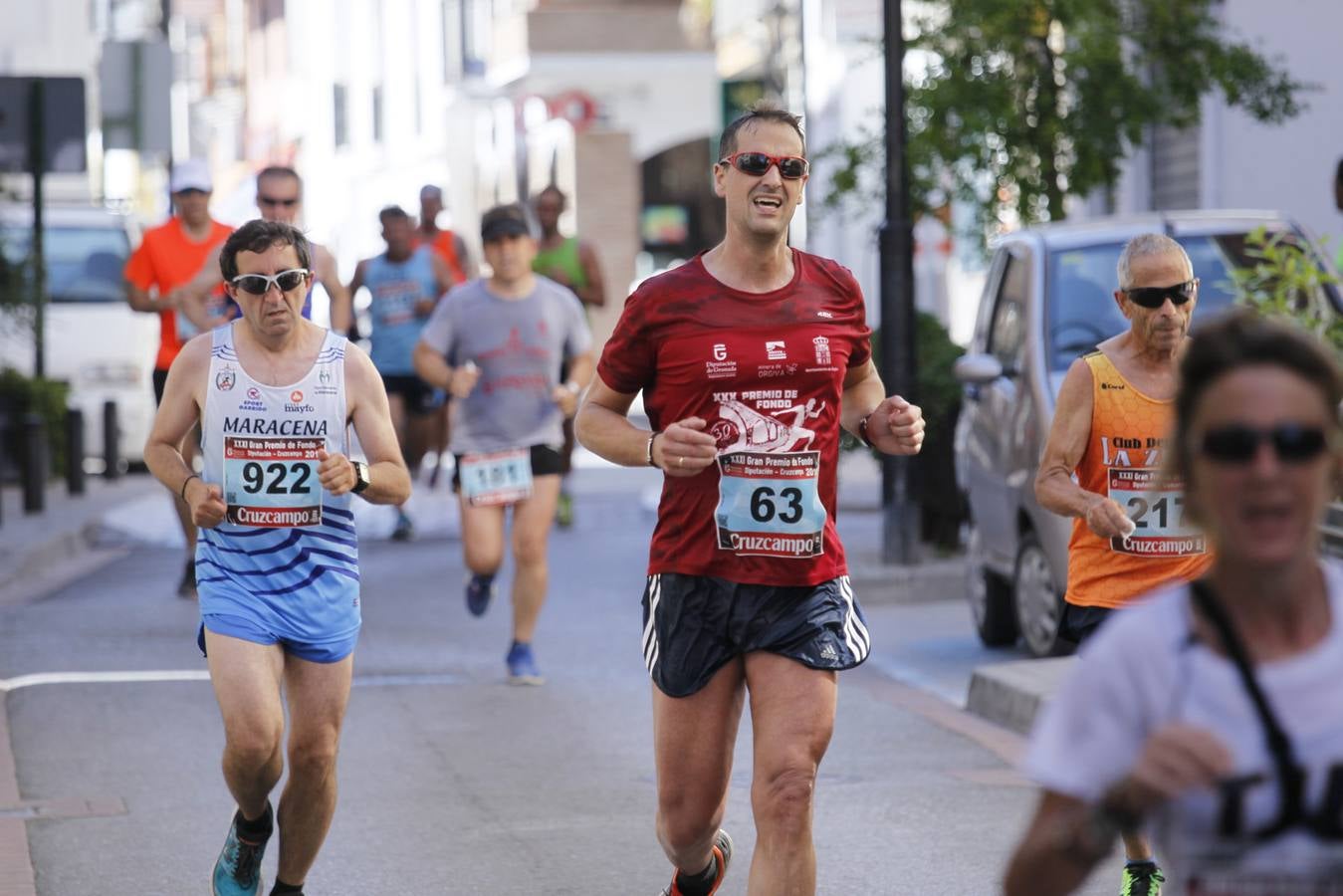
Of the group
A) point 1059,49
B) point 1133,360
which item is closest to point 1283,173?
point 1059,49

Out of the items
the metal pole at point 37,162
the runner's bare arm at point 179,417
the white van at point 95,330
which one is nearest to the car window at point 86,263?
the white van at point 95,330

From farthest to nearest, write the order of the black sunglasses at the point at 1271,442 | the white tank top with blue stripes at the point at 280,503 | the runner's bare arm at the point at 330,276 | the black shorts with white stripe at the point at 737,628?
the runner's bare arm at the point at 330,276 → the white tank top with blue stripes at the point at 280,503 → the black shorts with white stripe at the point at 737,628 → the black sunglasses at the point at 1271,442

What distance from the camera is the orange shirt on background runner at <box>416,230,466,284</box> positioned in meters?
16.9

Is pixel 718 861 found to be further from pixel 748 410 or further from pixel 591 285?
pixel 591 285

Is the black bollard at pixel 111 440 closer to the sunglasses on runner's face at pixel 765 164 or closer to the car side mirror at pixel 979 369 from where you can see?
the car side mirror at pixel 979 369

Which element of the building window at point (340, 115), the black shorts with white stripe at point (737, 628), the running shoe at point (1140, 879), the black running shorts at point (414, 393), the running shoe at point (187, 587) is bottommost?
the running shoe at point (187, 587)

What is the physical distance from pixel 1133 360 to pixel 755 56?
36548 mm

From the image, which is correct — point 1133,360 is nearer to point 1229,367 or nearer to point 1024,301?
point 1229,367

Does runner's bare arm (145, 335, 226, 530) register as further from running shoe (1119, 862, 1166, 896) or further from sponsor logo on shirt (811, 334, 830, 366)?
running shoe (1119, 862, 1166, 896)

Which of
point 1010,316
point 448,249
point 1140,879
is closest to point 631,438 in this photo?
point 1140,879

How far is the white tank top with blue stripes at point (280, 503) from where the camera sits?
5.98m

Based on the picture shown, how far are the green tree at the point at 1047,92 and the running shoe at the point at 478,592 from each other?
5150 mm

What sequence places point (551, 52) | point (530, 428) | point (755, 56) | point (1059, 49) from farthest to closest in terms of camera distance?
point (551, 52) < point (755, 56) < point (1059, 49) < point (530, 428)

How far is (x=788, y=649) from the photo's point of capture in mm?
5316
